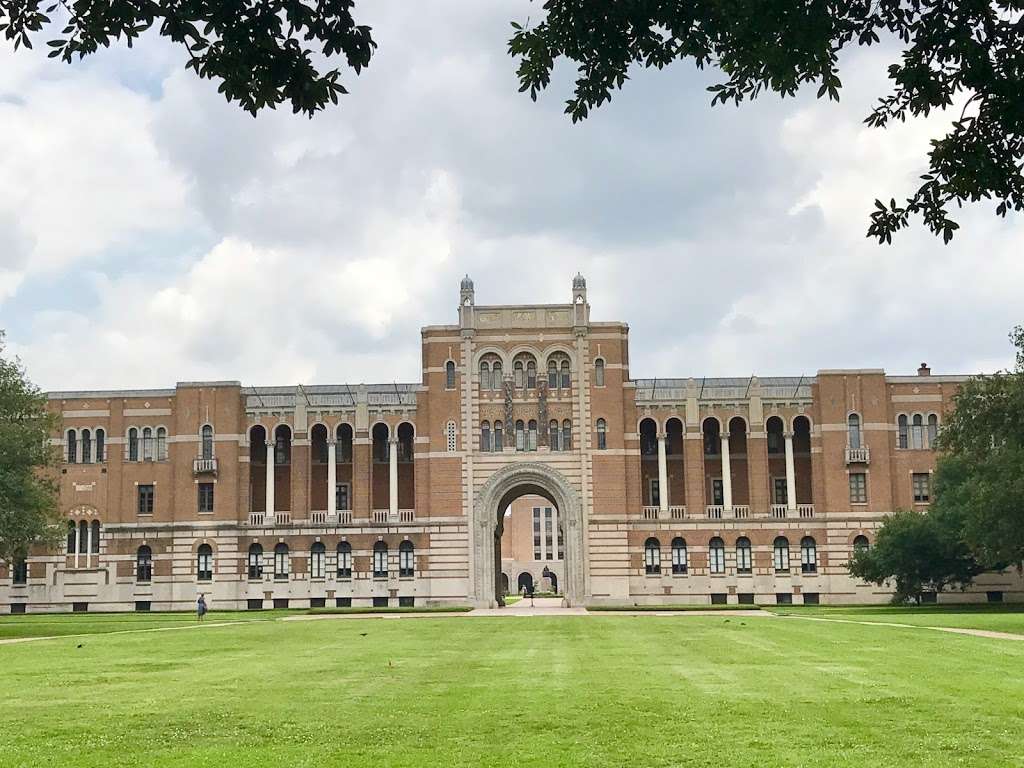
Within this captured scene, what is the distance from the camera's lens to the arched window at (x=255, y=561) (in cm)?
8181

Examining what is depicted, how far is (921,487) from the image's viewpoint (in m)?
81.1

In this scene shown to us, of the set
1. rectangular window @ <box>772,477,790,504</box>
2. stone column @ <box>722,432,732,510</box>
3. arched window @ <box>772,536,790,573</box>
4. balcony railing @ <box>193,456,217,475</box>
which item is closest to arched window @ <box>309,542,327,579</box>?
balcony railing @ <box>193,456,217,475</box>

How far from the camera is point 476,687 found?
73.5 feet

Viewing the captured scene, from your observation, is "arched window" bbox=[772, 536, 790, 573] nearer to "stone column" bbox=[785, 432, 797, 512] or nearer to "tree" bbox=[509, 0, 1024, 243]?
"stone column" bbox=[785, 432, 797, 512]

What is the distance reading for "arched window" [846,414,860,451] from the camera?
266ft

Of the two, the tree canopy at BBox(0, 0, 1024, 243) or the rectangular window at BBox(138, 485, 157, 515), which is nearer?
the tree canopy at BBox(0, 0, 1024, 243)

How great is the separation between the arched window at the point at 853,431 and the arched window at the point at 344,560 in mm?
32438

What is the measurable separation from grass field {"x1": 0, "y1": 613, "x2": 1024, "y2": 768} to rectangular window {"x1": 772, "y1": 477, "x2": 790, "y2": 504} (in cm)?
4895

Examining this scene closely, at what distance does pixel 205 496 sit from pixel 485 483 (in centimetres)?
1808

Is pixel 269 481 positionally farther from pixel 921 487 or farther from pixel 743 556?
pixel 921 487

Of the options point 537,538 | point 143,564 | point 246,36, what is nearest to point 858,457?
point 143,564

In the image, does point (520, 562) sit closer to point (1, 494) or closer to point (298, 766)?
point (1, 494)

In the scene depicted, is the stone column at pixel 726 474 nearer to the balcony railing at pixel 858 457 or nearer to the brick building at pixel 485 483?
the brick building at pixel 485 483

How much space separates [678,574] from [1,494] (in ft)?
144
